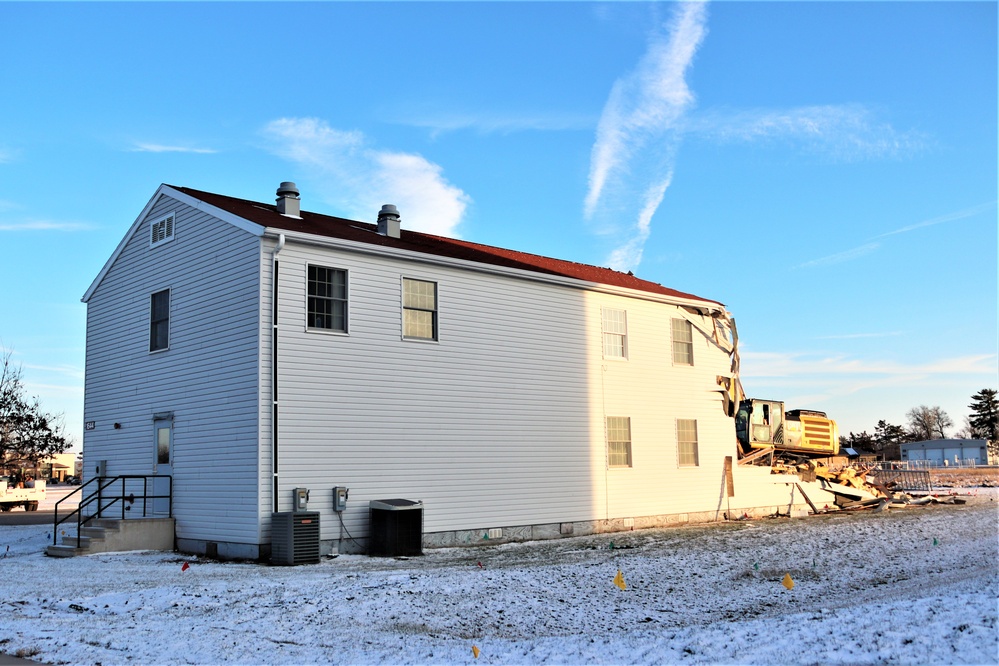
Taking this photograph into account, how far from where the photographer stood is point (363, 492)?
1833cm

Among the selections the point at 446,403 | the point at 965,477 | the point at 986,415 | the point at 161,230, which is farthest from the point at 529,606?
the point at 986,415

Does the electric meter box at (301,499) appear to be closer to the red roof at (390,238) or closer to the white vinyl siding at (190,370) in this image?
the white vinyl siding at (190,370)

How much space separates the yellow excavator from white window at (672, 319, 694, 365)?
8.89 ft

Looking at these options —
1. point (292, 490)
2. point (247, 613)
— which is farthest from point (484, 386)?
point (247, 613)

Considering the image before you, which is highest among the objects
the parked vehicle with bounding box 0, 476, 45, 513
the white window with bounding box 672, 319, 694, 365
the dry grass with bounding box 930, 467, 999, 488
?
the white window with bounding box 672, 319, 694, 365

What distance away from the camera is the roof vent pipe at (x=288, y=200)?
66.7 ft

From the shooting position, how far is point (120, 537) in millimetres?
18156

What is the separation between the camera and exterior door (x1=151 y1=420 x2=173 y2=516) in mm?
19516

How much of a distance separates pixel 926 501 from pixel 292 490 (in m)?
24.7

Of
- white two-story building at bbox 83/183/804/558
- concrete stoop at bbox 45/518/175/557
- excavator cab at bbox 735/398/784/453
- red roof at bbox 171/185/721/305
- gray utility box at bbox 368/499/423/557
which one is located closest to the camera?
white two-story building at bbox 83/183/804/558

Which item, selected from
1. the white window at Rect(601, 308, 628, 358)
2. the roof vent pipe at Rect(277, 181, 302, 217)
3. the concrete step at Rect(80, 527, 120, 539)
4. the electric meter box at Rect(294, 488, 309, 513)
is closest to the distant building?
the white window at Rect(601, 308, 628, 358)

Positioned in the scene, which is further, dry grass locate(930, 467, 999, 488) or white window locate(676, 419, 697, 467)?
dry grass locate(930, 467, 999, 488)

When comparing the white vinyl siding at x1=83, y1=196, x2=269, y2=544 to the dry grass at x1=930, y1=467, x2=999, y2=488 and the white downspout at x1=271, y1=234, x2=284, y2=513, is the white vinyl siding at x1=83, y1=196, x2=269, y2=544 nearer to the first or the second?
the white downspout at x1=271, y1=234, x2=284, y2=513

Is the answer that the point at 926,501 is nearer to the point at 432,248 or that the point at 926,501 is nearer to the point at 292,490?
the point at 432,248
